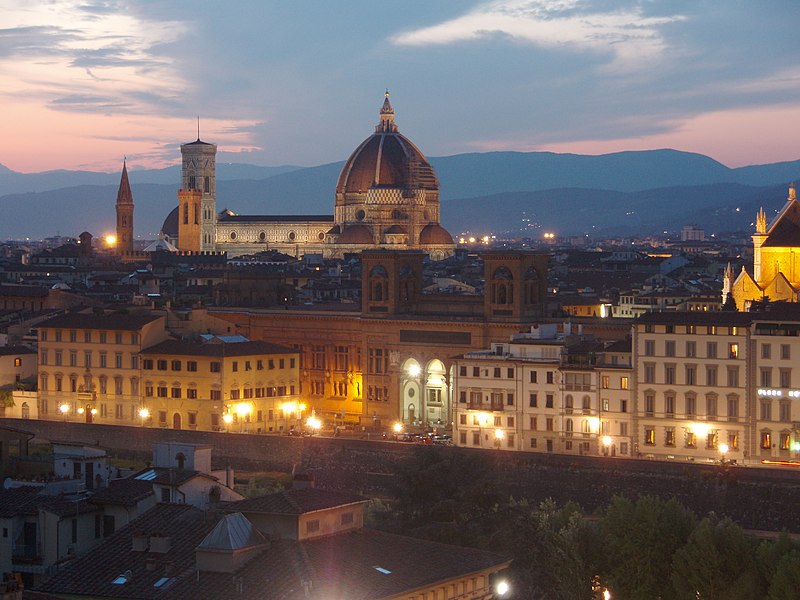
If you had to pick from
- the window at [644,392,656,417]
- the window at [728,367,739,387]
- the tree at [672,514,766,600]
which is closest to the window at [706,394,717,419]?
the window at [728,367,739,387]

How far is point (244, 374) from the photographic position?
6838 cm

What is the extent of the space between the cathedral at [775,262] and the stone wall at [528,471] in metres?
22.6

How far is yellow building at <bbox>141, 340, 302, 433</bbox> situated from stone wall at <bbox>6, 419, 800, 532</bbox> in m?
3.52

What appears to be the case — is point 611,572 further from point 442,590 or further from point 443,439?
point 443,439

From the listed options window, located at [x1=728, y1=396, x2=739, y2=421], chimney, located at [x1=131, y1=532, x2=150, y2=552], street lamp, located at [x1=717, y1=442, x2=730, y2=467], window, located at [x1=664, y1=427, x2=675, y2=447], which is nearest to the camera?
chimney, located at [x1=131, y1=532, x2=150, y2=552]

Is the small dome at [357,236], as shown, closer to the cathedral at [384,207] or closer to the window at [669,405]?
the cathedral at [384,207]

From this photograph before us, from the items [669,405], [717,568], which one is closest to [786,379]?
[669,405]

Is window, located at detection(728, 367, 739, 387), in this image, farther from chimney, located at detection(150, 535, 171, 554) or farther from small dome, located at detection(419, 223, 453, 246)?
small dome, located at detection(419, 223, 453, 246)

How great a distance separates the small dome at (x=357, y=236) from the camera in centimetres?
17300

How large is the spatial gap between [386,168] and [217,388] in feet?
369

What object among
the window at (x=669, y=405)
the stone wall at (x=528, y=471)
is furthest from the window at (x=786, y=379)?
the stone wall at (x=528, y=471)

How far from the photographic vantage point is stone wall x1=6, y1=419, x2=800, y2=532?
5325 centimetres

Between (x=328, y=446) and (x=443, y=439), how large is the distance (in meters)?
5.53

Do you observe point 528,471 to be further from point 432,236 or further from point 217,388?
point 432,236
